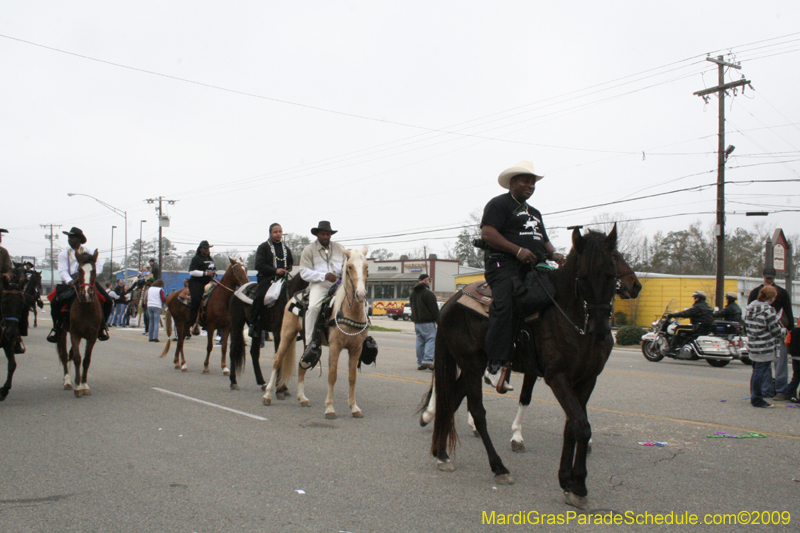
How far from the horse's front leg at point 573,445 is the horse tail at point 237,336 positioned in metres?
7.19

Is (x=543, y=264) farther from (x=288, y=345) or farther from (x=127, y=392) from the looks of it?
(x=127, y=392)

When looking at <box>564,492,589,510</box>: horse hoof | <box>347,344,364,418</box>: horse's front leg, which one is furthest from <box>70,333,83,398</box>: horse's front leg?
<box>564,492,589,510</box>: horse hoof

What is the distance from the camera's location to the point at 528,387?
6.44 m

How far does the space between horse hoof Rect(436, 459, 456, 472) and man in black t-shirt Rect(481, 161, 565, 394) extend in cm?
96

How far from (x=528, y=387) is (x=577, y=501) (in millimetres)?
1959

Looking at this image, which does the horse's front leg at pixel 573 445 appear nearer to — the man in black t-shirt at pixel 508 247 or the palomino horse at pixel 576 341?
the palomino horse at pixel 576 341

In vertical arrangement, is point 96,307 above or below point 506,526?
above

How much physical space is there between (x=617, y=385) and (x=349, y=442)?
21.5ft

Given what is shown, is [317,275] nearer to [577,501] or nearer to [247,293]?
[247,293]

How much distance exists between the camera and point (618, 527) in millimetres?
4188

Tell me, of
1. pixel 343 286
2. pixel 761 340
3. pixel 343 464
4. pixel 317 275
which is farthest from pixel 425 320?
pixel 343 464

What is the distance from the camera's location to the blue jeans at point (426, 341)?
44.7ft

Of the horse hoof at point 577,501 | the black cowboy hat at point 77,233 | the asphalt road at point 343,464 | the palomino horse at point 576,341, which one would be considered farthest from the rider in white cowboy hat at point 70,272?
the horse hoof at point 577,501

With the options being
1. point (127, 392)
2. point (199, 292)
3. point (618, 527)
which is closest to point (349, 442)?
point (618, 527)
